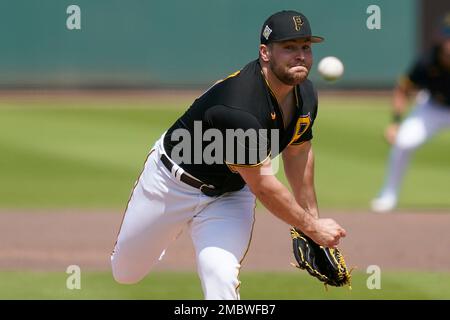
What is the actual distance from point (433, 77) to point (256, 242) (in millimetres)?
3001

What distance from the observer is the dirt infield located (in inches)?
326

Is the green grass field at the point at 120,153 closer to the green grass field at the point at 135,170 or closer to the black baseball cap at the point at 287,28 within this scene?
the green grass field at the point at 135,170

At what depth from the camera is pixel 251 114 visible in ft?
17.0

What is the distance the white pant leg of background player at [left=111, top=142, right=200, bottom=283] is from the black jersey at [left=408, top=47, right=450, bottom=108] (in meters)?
5.46

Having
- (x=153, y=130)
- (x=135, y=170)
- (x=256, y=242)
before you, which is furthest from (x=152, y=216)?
(x=153, y=130)

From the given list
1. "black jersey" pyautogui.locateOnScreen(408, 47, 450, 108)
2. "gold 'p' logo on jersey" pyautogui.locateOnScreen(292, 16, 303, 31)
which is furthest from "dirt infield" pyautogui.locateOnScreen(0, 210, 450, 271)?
"gold 'p' logo on jersey" pyautogui.locateOnScreen(292, 16, 303, 31)

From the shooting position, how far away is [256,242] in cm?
927

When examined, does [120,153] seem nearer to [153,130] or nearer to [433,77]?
[153,130]

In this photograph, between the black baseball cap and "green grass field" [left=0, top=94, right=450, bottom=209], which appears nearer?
the black baseball cap

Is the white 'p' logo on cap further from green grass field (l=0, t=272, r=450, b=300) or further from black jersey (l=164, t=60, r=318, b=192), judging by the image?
green grass field (l=0, t=272, r=450, b=300)

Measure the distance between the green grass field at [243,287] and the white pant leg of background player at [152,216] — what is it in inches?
45.1
